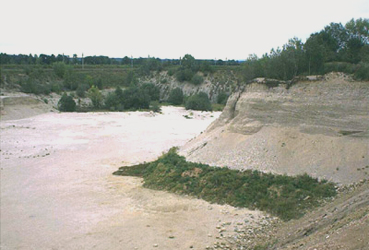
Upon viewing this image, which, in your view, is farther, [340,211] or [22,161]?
[22,161]

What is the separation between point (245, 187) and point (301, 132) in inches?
123

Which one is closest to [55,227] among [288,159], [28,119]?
[288,159]

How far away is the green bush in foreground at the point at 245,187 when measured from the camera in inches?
440

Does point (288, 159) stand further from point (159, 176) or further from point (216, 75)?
point (216, 75)

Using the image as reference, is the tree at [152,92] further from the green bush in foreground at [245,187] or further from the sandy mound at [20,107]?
the green bush in foreground at [245,187]

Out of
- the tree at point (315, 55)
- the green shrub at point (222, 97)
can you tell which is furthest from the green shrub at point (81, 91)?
the tree at point (315, 55)

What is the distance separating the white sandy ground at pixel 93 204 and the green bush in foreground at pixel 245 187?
529 mm

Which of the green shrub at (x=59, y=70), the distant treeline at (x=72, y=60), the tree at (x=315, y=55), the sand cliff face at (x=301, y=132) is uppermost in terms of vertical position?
the distant treeline at (x=72, y=60)

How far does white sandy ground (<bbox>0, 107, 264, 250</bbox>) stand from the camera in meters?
10.6

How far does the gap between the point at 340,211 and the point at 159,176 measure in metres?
8.15

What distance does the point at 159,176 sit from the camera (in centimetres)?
1538

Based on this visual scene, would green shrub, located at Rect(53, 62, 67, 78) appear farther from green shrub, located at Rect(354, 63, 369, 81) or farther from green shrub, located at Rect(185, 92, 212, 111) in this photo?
green shrub, located at Rect(354, 63, 369, 81)

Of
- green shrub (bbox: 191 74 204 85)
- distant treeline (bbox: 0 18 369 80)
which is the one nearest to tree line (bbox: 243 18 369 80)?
distant treeline (bbox: 0 18 369 80)

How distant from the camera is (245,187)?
12.5 metres
